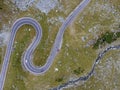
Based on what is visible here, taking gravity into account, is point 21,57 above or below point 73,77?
above

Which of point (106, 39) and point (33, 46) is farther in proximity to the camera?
point (106, 39)

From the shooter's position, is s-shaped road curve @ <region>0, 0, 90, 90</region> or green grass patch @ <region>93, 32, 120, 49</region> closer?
s-shaped road curve @ <region>0, 0, 90, 90</region>

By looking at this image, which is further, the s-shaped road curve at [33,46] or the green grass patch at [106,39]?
the green grass patch at [106,39]

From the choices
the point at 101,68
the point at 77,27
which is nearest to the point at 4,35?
the point at 77,27

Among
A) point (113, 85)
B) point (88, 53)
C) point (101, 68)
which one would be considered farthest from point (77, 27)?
point (113, 85)

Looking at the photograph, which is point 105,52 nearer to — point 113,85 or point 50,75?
point 113,85

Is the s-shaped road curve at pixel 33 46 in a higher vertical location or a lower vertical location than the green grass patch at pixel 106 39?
higher

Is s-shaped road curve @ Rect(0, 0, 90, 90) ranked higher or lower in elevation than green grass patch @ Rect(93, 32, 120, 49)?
higher

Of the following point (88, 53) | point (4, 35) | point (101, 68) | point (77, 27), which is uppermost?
point (4, 35)

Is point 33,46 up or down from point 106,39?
up
